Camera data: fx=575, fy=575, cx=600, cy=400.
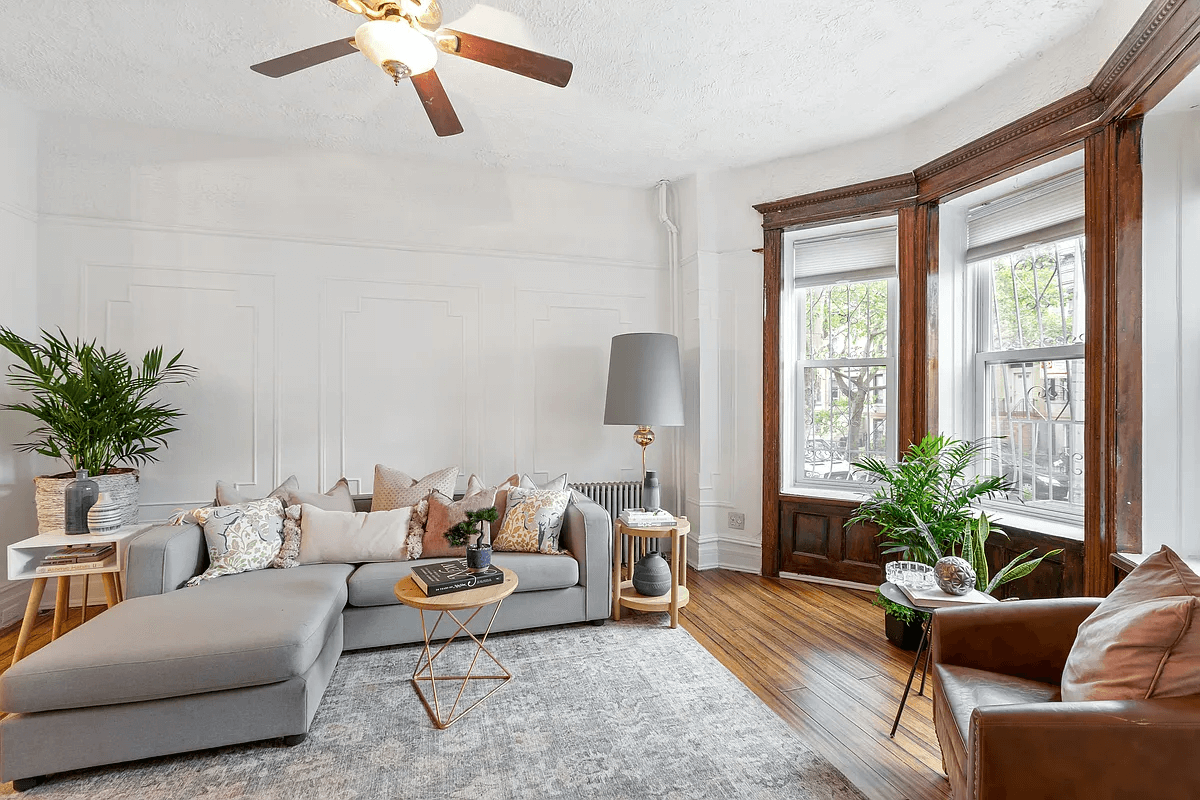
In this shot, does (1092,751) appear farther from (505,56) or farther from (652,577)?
(505,56)

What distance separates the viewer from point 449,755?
2025 millimetres

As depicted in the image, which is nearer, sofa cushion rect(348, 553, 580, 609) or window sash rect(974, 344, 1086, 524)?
sofa cushion rect(348, 553, 580, 609)

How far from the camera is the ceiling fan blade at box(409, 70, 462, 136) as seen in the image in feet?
6.91

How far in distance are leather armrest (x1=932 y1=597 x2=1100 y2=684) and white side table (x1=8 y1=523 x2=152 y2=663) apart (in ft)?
11.4

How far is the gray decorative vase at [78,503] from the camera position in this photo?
2.82 metres

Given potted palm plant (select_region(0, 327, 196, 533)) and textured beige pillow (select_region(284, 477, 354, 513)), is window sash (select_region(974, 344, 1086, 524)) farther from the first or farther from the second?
potted palm plant (select_region(0, 327, 196, 533))


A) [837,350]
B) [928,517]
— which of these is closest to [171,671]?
[928,517]

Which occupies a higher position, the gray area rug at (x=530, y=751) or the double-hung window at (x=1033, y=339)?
the double-hung window at (x=1033, y=339)

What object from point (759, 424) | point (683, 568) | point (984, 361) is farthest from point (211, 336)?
point (984, 361)

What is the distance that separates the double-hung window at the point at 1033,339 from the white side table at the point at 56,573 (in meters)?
4.68

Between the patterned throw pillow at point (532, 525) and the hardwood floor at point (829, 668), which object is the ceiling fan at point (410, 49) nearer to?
the patterned throw pillow at point (532, 525)

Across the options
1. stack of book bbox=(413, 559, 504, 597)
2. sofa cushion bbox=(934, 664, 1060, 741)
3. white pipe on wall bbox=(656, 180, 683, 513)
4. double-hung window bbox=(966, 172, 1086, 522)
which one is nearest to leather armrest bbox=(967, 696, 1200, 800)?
sofa cushion bbox=(934, 664, 1060, 741)

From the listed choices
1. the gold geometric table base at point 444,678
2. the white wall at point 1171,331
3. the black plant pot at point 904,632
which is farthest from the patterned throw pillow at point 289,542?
the white wall at point 1171,331

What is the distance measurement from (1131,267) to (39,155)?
5.70 meters
